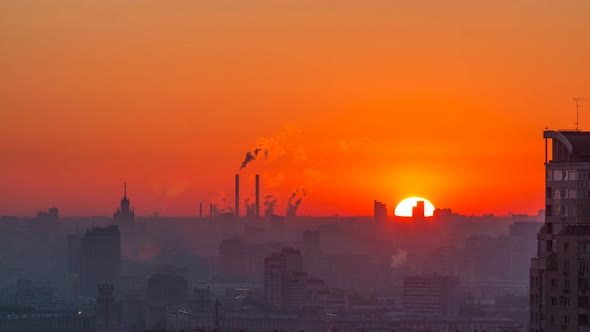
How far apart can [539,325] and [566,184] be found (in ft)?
8.70

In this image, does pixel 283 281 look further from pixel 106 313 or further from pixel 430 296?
pixel 106 313

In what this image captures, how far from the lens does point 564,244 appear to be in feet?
102

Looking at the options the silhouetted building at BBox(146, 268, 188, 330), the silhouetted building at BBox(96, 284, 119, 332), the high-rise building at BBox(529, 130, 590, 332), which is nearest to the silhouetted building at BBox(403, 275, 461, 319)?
the silhouetted building at BBox(146, 268, 188, 330)

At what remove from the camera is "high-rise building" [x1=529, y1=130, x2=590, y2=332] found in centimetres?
3050

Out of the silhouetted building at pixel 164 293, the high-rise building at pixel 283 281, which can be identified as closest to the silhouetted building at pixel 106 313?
the silhouetted building at pixel 164 293

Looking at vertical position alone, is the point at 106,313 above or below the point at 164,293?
below

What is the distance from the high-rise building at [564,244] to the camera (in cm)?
3050

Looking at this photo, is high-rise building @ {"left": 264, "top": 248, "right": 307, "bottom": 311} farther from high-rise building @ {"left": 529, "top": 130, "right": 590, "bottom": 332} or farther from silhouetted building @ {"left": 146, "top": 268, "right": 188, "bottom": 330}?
high-rise building @ {"left": 529, "top": 130, "right": 590, "bottom": 332}

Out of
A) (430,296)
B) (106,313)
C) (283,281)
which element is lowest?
(106,313)

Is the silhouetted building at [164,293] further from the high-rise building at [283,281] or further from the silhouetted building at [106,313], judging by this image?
the high-rise building at [283,281]

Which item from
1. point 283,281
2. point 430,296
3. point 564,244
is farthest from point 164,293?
point 564,244

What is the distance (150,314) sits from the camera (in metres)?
158

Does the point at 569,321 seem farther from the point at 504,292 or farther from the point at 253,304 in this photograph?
the point at 504,292

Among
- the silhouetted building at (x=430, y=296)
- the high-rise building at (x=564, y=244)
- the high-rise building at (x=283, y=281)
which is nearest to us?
the high-rise building at (x=564, y=244)
